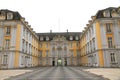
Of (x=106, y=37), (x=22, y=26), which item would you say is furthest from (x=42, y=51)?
(x=106, y=37)

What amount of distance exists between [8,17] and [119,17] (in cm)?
2624

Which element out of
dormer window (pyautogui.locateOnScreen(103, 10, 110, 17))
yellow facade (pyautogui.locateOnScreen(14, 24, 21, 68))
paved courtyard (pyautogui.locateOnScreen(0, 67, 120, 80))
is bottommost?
paved courtyard (pyautogui.locateOnScreen(0, 67, 120, 80))

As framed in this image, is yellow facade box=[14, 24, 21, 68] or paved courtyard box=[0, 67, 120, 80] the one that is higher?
yellow facade box=[14, 24, 21, 68]

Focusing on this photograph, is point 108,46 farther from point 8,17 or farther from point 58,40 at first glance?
point 58,40

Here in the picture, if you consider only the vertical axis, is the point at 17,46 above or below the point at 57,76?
above

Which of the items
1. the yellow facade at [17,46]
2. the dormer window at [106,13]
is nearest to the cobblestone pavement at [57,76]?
the yellow facade at [17,46]

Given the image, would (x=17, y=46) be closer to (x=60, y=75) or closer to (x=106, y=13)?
(x=60, y=75)

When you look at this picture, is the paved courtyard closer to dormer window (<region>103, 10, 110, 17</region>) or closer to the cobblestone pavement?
the cobblestone pavement

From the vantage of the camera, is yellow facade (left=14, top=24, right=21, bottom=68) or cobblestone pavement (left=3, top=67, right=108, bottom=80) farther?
yellow facade (left=14, top=24, right=21, bottom=68)

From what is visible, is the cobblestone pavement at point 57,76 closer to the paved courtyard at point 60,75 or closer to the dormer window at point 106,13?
the paved courtyard at point 60,75

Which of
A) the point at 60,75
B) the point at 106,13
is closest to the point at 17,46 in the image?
the point at 60,75

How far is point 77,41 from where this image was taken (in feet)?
185

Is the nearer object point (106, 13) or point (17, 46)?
point (17, 46)

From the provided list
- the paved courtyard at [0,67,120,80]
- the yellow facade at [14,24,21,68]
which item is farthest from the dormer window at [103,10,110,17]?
the yellow facade at [14,24,21,68]
